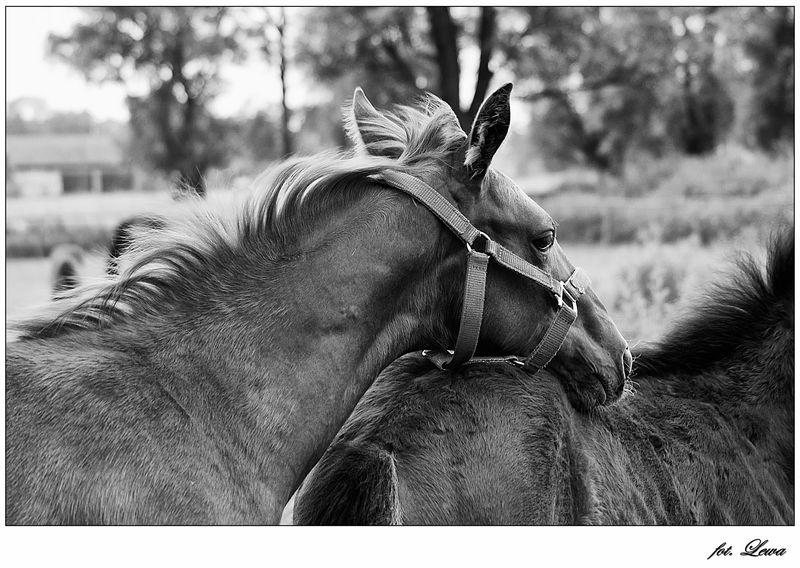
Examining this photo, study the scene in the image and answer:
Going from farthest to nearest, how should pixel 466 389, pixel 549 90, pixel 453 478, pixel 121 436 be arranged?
pixel 549 90 < pixel 466 389 < pixel 453 478 < pixel 121 436

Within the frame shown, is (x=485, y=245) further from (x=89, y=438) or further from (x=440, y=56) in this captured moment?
(x=440, y=56)

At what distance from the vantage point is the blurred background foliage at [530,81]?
1320cm


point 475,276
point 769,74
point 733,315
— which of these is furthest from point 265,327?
point 769,74

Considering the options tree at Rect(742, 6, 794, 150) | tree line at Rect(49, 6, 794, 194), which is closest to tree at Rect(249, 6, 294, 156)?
tree line at Rect(49, 6, 794, 194)

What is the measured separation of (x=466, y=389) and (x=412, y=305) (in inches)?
16.0

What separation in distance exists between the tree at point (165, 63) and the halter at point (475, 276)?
11.4 meters

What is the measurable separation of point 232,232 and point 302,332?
1.47 ft

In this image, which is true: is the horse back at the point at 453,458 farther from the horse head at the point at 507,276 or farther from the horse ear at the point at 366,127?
the horse ear at the point at 366,127

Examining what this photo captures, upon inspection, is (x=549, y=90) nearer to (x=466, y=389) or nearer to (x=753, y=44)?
(x=753, y=44)

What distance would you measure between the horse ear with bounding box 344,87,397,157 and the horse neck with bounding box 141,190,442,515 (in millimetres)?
370

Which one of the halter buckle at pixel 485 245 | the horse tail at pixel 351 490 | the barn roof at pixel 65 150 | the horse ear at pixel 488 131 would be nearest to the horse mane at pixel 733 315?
the halter buckle at pixel 485 245

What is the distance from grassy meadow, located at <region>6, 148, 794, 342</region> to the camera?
371 inches

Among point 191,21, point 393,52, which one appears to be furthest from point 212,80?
point 393,52

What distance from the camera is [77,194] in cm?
1917
